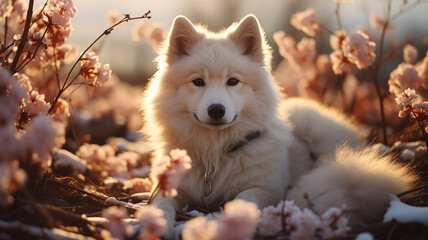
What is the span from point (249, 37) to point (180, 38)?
600mm

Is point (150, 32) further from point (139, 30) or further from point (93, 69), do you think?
point (93, 69)

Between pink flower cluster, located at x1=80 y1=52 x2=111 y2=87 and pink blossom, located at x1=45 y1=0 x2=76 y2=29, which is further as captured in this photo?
pink flower cluster, located at x1=80 y1=52 x2=111 y2=87

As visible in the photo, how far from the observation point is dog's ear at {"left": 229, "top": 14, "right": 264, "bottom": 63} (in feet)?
10.4

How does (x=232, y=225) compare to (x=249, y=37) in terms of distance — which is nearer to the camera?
(x=232, y=225)

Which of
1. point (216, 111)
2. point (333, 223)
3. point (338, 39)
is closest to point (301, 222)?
point (333, 223)

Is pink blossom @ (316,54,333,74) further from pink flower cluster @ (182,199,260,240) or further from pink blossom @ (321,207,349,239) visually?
pink flower cluster @ (182,199,260,240)

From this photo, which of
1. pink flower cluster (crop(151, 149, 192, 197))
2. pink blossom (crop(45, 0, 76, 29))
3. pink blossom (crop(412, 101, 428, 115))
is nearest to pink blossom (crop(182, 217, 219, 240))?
pink flower cluster (crop(151, 149, 192, 197))

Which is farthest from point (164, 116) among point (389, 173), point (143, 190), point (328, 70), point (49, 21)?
point (328, 70)

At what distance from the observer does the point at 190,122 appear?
9.88 feet

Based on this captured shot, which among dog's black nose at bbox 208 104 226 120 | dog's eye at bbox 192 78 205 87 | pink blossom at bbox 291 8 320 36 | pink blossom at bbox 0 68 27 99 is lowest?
pink blossom at bbox 0 68 27 99

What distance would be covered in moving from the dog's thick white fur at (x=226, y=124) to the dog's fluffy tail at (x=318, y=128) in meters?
0.56

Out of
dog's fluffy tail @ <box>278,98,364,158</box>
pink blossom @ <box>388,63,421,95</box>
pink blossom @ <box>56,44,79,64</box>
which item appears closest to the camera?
pink blossom @ <box>56,44,79,64</box>

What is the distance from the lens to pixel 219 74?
2930 mm

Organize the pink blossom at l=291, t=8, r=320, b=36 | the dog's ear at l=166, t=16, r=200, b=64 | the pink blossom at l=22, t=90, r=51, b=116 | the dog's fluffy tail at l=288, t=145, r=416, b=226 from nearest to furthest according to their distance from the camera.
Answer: the dog's fluffy tail at l=288, t=145, r=416, b=226 → the pink blossom at l=22, t=90, r=51, b=116 → the dog's ear at l=166, t=16, r=200, b=64 → the pink blossom at l=291, t=8, r=320, b=36
